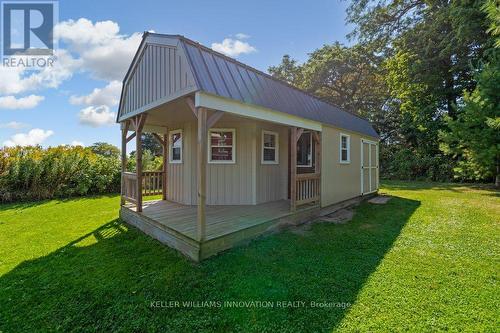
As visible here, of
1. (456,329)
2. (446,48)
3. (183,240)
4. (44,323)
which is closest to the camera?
(456,329)

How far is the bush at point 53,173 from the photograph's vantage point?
8.55m

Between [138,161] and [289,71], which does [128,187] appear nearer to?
[138,161]

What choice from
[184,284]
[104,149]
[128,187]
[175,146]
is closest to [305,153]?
[175,146]

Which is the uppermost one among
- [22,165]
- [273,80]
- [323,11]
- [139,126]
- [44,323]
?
[323,11]

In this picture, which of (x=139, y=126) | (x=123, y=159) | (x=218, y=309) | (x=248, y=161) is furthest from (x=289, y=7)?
(x=218, y=309)

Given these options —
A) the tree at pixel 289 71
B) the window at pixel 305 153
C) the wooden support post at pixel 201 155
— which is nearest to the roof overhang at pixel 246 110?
the wooden support post at pixel 201 155

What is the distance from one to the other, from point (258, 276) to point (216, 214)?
8.01ft

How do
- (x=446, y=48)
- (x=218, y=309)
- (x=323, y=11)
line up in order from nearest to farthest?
(x=218, y=309), (x=323, y=11), (x=446, y=48)

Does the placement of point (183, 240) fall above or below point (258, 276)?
above

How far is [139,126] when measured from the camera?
18.4 ft

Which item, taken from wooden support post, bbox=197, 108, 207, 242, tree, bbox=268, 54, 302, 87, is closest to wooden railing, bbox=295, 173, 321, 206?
wooden support post, bbox=197, 108, 207, 242

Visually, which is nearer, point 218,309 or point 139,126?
point 218,309

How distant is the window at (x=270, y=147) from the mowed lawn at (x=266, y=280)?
2518 millimetres

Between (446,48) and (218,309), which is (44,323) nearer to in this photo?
(218,309)
